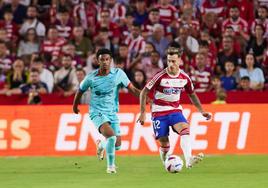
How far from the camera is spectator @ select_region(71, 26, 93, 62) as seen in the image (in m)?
22.5

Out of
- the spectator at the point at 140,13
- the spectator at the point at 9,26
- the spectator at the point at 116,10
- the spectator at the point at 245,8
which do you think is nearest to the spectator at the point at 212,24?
the spectator at the point at 245,8

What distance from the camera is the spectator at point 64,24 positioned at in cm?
2306

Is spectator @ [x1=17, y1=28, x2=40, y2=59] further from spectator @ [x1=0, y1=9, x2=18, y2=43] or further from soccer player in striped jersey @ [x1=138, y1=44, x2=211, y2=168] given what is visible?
soccer player in striped jersey @ [x1=138, y1=44, x2=211, y2=168]

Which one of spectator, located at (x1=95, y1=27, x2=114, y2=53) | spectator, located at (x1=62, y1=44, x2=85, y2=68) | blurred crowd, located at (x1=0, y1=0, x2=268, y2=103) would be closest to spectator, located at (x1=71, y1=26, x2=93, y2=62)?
blurred crowd, located at (x1=0, y1=0, x2=268, y2=103)

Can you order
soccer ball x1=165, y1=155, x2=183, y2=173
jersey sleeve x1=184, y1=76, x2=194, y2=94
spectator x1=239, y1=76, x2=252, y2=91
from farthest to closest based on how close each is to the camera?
spectator x1=239, y1=76, x2=252, y2=91
jersey sleeve x1=184, y1=76, x2=194, y2=94
soccer ball x1=165, y1=155, x2=183, y2=173

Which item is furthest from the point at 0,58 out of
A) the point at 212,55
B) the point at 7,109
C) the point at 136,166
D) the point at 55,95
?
the point at 136,166

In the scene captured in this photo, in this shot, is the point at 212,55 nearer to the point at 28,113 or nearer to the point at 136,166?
the point at 28,113

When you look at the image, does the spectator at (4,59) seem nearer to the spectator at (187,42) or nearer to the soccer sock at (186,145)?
the spectator at (187,42)

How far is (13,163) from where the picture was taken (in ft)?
55.1

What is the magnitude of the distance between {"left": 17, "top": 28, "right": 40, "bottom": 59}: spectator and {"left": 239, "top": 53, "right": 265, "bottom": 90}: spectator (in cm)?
530

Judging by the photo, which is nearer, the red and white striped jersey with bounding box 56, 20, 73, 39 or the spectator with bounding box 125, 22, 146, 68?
the spectator with bounding box 125, 22, 146, 68

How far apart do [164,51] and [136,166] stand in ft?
23.0

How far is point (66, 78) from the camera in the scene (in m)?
21.2

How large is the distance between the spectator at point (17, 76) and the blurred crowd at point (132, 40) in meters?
0.02
